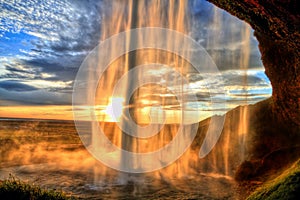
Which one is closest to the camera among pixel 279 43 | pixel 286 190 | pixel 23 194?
pixel 286 190

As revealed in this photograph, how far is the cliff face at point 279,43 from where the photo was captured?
22.1 ft

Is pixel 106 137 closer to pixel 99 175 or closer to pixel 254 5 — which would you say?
pixel 99 175

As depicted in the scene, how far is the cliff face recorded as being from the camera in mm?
6750

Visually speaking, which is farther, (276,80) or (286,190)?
(276,80)

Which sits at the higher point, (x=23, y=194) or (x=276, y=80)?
(x=276, y=80)

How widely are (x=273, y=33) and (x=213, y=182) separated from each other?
7.41 metres

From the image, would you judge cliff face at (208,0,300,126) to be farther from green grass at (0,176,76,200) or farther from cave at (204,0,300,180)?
green grass at (0,176,76,200)

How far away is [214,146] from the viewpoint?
21.0 m

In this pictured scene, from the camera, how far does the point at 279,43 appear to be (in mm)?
10148

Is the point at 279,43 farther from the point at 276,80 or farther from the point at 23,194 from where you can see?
the point at 23,194

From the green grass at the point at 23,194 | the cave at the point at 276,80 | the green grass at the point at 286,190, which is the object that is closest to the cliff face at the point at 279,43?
the cave at the point at 276,80

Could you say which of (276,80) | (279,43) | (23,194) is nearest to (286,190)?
(23,194)

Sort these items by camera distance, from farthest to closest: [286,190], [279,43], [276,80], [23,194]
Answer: [276,80] < [279,43] < [23,194] < [286,190]

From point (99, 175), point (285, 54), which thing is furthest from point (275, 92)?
point (99, 175)
